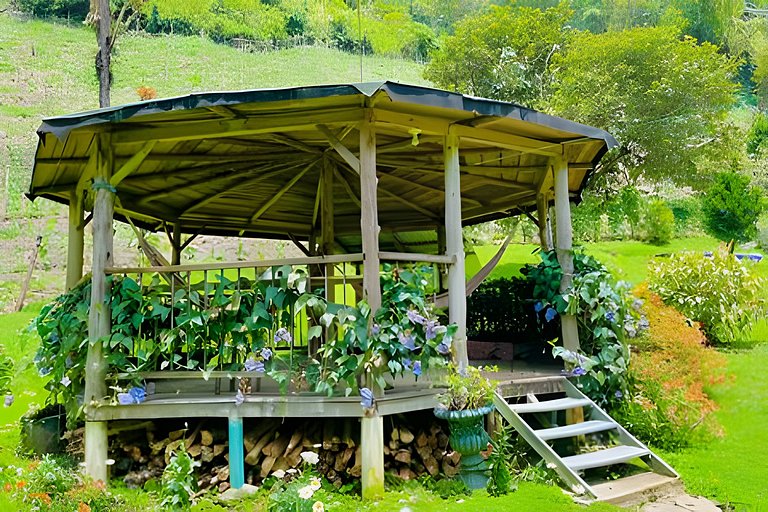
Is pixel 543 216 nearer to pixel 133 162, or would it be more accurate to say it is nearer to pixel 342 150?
pixel 342 150

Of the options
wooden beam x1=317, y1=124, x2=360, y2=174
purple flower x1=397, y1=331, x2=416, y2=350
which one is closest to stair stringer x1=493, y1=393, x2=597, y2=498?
purple flower x1=397, y1=331, x2=416, y2=350

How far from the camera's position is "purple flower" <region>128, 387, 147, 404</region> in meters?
5.47

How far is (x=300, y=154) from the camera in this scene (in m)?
7.78

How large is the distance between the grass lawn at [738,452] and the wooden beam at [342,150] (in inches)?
148

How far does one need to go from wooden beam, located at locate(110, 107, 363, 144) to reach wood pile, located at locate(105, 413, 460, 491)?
247 centimetres

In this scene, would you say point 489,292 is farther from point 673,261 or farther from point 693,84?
point 693,84

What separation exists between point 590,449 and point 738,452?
1589mm

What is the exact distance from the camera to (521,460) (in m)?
5.57

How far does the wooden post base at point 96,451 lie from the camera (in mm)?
5527

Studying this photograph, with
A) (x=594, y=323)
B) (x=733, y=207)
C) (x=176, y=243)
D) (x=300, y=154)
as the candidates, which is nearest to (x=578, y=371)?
(x=594, y=323)

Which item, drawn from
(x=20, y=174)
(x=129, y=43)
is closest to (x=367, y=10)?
(x=129, y=43)

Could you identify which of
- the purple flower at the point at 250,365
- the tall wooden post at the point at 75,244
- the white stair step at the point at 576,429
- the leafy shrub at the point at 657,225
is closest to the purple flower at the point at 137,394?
the purple flower at the point at 250,365

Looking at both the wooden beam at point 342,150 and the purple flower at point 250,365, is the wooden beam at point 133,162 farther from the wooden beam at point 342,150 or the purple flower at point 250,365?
the purple flower at point 250,365

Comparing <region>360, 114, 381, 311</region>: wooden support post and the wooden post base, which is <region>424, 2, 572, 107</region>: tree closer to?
<region>360, 114, 381, 311</region>: wooden support post
